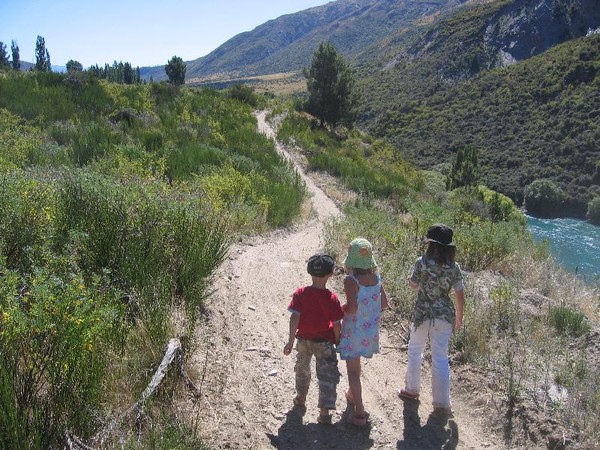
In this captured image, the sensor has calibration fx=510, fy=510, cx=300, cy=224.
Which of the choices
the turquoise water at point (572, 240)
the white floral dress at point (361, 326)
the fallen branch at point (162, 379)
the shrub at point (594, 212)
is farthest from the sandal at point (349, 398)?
the shrub at point (594, 212)

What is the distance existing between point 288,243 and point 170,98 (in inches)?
612

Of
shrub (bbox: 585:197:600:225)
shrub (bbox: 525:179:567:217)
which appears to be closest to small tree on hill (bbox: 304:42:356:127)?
shrub (bbox: 525:179:567:217)

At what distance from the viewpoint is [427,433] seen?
12.7ft

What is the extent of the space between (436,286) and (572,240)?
56.6 ft

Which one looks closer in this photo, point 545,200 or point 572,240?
point 572,240

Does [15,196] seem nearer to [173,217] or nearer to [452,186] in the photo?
[173,217]

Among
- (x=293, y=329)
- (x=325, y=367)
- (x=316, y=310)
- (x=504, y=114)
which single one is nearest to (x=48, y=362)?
(x=293, y=329)

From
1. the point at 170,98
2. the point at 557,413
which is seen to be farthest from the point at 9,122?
the point at 557,413

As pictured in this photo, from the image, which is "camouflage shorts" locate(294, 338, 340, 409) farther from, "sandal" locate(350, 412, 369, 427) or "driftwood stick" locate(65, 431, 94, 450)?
"driftwood stick" locate(65, 431, 94, 450)

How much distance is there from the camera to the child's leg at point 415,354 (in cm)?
404

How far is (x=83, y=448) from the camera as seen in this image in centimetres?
241

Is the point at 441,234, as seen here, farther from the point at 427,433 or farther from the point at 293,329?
the point at 427,433

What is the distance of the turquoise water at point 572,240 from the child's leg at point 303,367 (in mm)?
7614

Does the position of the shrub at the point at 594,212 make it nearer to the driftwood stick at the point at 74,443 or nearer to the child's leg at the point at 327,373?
the child's leg at the point at 327,373
